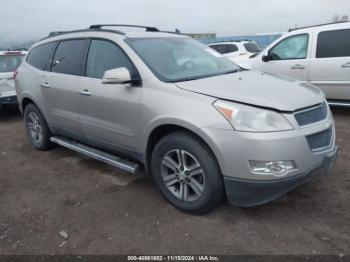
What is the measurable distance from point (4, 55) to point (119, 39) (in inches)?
216

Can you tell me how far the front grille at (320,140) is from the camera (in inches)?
115

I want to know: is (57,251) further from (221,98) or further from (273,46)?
(273,46)

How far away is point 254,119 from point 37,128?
3.87 m

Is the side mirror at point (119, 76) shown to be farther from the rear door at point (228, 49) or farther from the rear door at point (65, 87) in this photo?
the rear door at point (228, 49)

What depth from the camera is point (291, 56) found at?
287 inches

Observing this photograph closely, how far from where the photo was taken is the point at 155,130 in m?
3.42

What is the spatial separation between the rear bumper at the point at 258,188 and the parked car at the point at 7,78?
6.37 m

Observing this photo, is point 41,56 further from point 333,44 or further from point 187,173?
point 333,44

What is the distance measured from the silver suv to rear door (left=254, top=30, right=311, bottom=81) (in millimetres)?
3427

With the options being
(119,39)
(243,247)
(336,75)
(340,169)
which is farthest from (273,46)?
(243,247)

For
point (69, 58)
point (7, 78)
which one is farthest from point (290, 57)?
point (7, 78)

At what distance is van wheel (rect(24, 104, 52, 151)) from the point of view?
208 inches

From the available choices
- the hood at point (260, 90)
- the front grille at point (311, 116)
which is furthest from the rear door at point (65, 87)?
the front grille at point (311, 116)

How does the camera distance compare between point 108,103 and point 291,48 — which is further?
point 291,48
